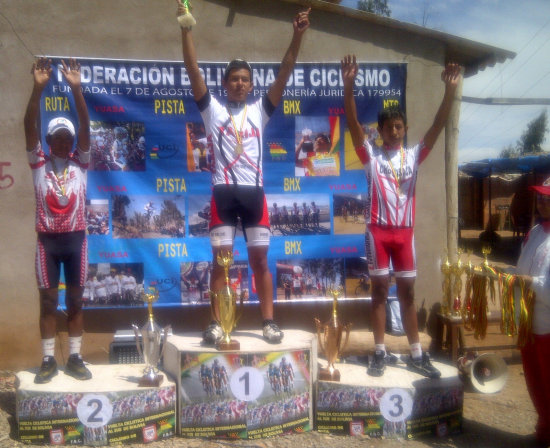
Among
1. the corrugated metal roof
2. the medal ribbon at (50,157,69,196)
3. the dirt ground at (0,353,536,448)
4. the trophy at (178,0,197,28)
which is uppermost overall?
the corrugated metal roof

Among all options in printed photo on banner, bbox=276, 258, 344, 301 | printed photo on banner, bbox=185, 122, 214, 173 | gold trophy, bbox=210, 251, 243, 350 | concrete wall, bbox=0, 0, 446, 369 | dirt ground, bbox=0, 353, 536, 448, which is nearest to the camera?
dirt ground, bbox=0, 353, 536, 448

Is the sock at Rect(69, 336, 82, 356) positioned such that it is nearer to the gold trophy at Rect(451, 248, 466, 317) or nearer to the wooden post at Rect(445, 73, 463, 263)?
the gold trophy at Rect(451, 248, 466, 317)

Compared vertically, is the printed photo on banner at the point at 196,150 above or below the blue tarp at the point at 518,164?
below

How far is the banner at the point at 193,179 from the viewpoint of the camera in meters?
4.75

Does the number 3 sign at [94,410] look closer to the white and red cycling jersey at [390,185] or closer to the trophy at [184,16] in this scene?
the white and red cycling jersey at [390,185]

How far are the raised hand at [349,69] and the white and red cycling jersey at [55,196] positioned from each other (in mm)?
2043

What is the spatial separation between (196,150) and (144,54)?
1.00m

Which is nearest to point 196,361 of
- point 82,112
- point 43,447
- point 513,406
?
point 43,447

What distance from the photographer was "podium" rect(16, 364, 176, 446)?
336 cm

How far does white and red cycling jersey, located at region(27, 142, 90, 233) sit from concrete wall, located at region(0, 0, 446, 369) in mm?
1241

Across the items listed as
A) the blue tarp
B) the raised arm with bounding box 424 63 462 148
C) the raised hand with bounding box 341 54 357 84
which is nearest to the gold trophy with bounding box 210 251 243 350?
the raised hand with bounding box 341 54 357 84


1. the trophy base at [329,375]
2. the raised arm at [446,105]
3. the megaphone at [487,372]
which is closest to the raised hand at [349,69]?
the raised arm at [446,105]

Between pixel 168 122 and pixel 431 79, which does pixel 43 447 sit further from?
pixel 431 79

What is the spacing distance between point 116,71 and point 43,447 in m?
3.15
